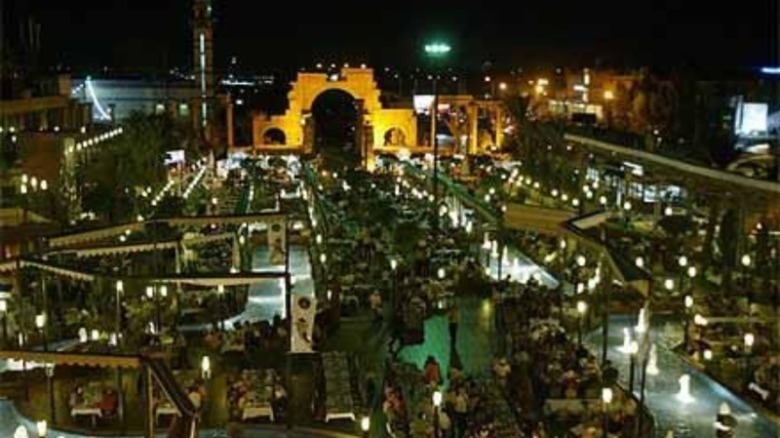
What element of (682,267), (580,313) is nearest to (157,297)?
(580,313)

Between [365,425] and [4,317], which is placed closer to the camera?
[365,425]

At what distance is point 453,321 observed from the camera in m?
22.9

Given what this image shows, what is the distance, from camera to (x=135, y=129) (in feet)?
149

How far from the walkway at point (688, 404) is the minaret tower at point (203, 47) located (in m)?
54.7

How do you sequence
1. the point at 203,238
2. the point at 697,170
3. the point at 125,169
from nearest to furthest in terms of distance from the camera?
the point at 203,238
the point at 697,170
the point at 125,169

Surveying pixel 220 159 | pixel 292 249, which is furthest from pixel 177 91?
pixel 292 249

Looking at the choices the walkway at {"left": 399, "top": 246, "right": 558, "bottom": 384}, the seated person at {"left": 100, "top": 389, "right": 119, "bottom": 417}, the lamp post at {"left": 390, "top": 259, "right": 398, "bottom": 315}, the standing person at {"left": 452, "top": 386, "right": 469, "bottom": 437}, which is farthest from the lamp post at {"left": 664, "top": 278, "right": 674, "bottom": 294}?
the seated person at {"left": 100, "top": 389, "right": 119, "bottom": 417}

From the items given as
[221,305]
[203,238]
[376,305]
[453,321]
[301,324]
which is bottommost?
[376,305]

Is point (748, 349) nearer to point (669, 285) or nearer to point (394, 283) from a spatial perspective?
point (669, 285)

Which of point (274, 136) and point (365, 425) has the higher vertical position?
point (274, 136)

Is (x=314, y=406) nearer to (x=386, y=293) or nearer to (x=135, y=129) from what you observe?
(x=386, y=293)

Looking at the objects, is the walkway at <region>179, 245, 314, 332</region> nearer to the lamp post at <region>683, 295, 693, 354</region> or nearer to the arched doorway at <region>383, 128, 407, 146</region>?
A: the lamp post at <region>683, 295, 693, 354</region>

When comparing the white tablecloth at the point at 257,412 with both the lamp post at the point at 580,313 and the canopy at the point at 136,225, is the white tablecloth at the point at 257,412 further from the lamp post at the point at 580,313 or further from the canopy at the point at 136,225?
the canopy at the point at 136,225

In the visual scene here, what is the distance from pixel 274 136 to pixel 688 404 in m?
57.7
